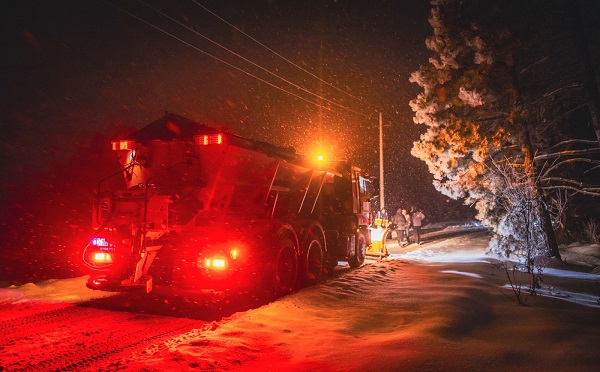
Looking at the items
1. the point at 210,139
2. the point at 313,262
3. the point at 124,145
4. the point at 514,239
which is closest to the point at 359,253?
the point at 313,262

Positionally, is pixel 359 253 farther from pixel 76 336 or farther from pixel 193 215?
pixel 76 336

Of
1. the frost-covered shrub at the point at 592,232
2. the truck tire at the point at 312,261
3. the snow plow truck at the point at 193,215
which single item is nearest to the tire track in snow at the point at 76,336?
the snow plow truck at the point at 193,215

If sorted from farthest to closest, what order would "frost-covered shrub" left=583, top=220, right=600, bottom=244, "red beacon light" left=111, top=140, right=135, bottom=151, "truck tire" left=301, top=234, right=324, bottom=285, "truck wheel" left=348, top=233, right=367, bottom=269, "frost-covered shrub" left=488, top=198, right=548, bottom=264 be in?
"frost-covered shrub" left=583, top=220, right=600, bottom=244 → "frost-covered shrub" left=488, top=198, right=548, bottom=264 → "truck wheel" left=348, top=233, right=367, bottom=269 → "truck tire" left=301, top=234, right=324, bottom=285 → "red beacon light" left=111, top=140, right=135, bottom=151

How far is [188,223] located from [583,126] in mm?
17139

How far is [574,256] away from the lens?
14.3 metres

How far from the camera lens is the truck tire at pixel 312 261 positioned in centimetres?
1011

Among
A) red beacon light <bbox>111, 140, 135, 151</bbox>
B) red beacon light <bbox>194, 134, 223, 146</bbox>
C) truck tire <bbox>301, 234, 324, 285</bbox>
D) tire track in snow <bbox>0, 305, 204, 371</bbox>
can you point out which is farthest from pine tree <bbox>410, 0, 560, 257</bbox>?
tire track in snow <bbox>0, 305, 204, 371</bbox>

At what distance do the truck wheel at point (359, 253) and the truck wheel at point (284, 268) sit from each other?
3.67 metres

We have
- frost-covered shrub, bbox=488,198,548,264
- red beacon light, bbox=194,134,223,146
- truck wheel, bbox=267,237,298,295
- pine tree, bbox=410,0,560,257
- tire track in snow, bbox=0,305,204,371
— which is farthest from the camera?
pine tree, bbox=410,0,560,257

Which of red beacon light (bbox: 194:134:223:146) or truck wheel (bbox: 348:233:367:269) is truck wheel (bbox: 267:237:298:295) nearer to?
red beacon light (bbox: 194:134:223:146)

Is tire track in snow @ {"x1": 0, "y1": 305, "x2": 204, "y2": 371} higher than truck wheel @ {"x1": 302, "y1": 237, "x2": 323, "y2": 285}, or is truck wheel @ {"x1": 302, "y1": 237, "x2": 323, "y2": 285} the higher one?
truck wheel @ {"x1": 302, "y1": 237, "x2": 323, "y2": 285}

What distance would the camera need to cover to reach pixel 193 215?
7715 mm

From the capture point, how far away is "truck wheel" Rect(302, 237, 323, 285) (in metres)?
10.1

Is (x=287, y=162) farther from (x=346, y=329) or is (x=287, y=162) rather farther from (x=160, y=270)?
(x=346, y=329)
